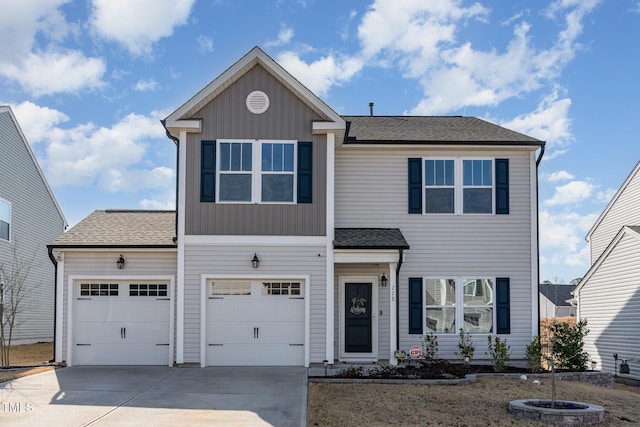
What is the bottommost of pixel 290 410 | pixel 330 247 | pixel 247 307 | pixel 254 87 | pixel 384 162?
pixel 290 410

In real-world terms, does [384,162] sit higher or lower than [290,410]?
higher

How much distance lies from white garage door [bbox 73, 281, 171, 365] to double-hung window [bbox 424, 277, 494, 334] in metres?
6.20

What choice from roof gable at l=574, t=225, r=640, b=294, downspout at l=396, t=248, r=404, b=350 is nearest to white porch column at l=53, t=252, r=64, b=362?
downspout at l=396, t=248, r=404, b=350

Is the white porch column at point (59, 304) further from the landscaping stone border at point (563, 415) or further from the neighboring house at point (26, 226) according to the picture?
the landscaping stone border at point (563, 415)

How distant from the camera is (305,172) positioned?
50.7 feet

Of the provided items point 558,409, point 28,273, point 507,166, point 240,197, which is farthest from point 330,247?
point 28,273

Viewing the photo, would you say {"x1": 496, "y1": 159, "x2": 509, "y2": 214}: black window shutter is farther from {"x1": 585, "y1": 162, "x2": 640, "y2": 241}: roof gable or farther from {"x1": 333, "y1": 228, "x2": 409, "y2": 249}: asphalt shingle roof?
{"x1": 585, "y1": 162, "x2": 640, "y2": 241}: roof gable

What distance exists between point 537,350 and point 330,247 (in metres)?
5.15

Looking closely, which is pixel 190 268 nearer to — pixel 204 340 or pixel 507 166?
pixel 204 340

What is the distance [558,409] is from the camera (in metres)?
10.7

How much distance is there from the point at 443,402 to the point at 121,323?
7.89 metres

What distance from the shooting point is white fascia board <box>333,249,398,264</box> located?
50.9 feet

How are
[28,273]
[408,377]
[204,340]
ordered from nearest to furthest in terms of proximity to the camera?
[408,377], [204,340], [28,273]

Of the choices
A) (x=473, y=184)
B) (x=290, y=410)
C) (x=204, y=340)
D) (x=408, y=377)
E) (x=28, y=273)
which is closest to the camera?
(x=290, y=410)
